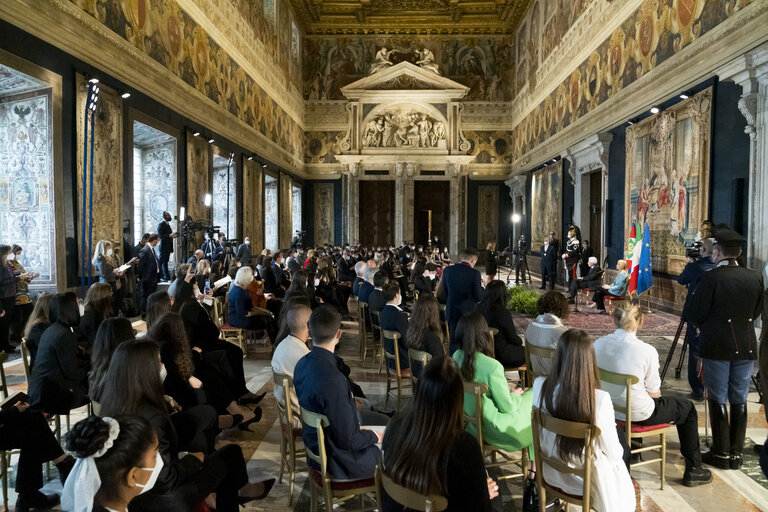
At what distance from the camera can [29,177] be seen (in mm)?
8039

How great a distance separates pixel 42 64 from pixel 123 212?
320cm

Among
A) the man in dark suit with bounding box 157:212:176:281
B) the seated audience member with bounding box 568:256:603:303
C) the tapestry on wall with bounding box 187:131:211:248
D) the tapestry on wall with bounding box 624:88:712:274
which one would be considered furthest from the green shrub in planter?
the tapestry on wall with bounding box 187:131:211:248

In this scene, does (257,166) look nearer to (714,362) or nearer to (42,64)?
(42,64)

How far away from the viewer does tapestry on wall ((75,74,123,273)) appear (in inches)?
344

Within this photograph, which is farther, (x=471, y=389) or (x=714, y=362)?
(x=714, y=362)

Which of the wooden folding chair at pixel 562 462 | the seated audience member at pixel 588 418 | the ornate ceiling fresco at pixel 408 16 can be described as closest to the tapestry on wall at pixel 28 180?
the wooden folding chair at pixel 562 462

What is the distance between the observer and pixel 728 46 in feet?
29.7

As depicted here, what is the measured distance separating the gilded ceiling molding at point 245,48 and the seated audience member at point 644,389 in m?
12.8

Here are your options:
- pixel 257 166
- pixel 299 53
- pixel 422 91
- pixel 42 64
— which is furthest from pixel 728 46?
pixel 299 53

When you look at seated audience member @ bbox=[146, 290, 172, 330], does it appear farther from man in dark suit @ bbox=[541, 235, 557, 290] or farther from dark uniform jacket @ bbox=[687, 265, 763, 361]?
man in dark suit @ bbox=[541, 235, 557, 290]

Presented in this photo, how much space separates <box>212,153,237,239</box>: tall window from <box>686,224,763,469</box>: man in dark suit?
1501cm

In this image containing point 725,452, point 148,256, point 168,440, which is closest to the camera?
point 168,440

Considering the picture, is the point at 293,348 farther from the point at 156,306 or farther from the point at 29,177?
the point at 29,177

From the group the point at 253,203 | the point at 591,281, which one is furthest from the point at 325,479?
the point at 253,203
